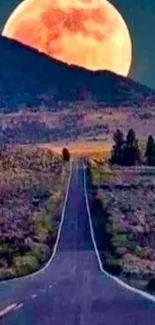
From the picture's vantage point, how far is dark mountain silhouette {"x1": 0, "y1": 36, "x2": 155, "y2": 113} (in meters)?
4.32

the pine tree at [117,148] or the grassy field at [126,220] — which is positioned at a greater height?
the pine tree at [117,148]

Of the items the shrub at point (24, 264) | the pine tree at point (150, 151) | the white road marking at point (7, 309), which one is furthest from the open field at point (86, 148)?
the white road marking at point (7, 309)

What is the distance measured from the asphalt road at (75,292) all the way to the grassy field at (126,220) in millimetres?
67

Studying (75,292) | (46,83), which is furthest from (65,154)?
(75,292)

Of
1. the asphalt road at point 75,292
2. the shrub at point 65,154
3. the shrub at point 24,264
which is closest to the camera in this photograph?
the asphalt road at point 75,292

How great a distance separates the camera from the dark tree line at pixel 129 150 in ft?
14.0

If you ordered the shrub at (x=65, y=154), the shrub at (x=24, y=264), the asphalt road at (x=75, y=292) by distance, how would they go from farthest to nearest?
1. the shrub at (x=65, y=154)
2. the shrub at (x=24, y=264)
3. the asphalt road at (x=75, y=292)

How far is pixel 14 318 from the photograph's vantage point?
394 cm

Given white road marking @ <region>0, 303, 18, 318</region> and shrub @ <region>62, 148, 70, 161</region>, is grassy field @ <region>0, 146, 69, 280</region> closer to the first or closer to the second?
shrub @ <region>62, 148, 70, 161</region>

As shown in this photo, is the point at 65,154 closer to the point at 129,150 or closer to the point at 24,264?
the point at 129,150

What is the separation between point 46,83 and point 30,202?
1.96 ft

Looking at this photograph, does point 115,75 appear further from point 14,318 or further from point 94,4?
point 14,318

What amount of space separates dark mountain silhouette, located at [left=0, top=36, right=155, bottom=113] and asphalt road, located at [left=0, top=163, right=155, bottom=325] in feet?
1.18

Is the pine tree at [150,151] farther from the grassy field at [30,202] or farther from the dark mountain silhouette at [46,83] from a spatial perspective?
the grassy field at [30,202]
